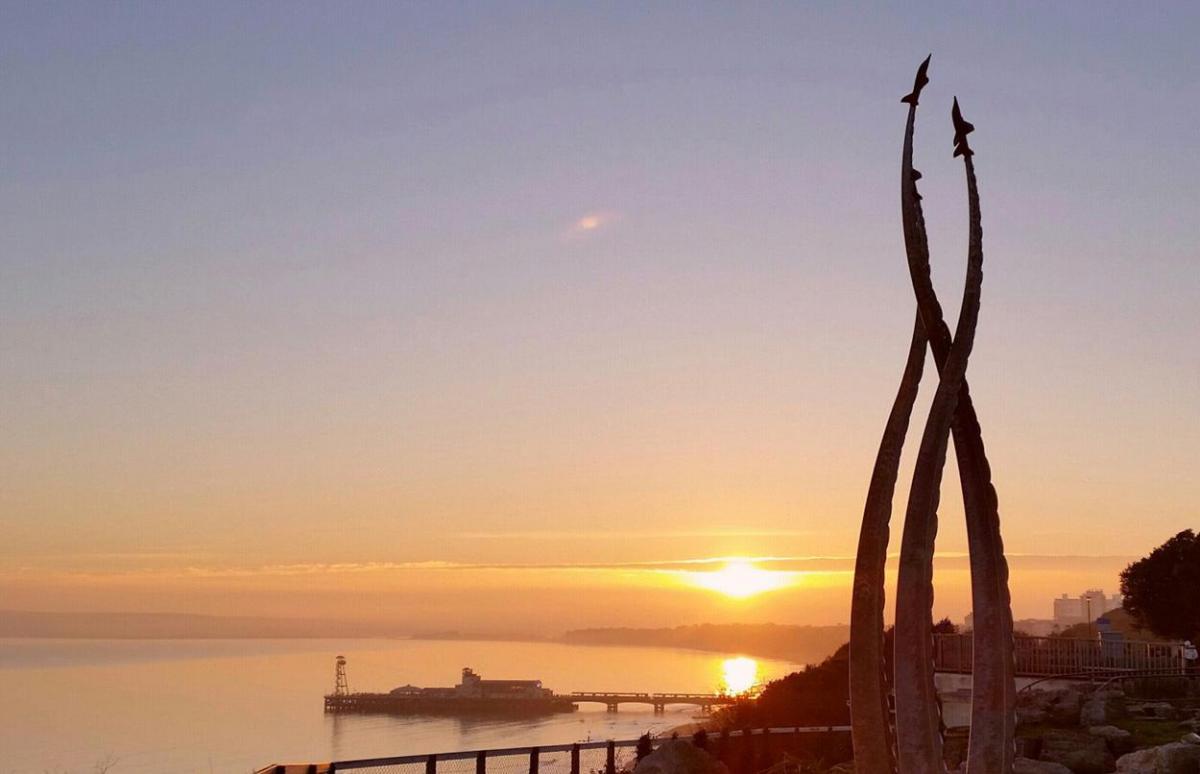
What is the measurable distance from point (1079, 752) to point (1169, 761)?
298 centimetres

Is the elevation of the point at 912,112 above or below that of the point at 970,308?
above

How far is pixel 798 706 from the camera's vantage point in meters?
41.8

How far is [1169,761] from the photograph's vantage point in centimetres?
1841

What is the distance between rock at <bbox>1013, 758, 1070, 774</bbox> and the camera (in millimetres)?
18531

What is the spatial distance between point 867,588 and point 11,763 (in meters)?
108

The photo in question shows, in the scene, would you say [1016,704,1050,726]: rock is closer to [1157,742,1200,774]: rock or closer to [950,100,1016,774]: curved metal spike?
[1157,742,1200,774]: rock

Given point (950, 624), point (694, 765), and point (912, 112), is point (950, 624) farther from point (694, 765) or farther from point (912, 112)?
point (912, 112)

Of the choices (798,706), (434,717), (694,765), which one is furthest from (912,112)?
(434,717)

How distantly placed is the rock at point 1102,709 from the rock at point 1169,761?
6604 millimetres

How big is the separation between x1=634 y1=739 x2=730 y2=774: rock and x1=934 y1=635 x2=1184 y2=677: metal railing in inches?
575

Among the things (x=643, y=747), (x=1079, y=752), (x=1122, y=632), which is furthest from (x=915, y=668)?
(x=1122, y=632)

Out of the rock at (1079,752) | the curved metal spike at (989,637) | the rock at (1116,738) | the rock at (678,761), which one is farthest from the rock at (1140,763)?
the curved metal spike at (989,637)

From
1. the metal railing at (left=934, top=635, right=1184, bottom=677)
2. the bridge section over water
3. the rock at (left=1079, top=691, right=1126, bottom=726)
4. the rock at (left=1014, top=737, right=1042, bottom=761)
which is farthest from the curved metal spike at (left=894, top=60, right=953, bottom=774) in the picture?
the bridge section over water

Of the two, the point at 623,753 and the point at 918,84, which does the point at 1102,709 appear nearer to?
the point at 623,753
